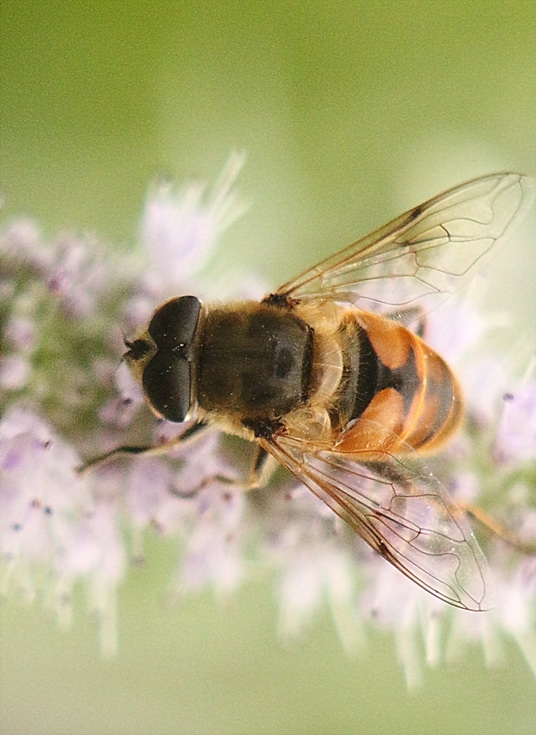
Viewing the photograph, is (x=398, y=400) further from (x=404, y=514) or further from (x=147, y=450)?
(x=147, y=450)

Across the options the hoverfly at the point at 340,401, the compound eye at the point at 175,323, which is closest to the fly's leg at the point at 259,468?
the hoverfly at the point at 340,401

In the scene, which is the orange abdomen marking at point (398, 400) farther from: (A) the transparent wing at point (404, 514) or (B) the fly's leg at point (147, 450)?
(B) the fly's leg at point (147, 450)

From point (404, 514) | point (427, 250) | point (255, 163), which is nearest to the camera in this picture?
point (404, 514)

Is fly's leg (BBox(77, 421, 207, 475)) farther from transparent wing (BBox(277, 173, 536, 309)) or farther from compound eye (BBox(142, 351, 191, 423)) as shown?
transparent wing (BBox(277, 173, 536, 309))

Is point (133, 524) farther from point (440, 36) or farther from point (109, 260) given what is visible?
point (440, 36)

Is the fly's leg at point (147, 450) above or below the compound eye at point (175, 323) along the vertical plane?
below

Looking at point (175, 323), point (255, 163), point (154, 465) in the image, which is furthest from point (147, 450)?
point (255, 163)
